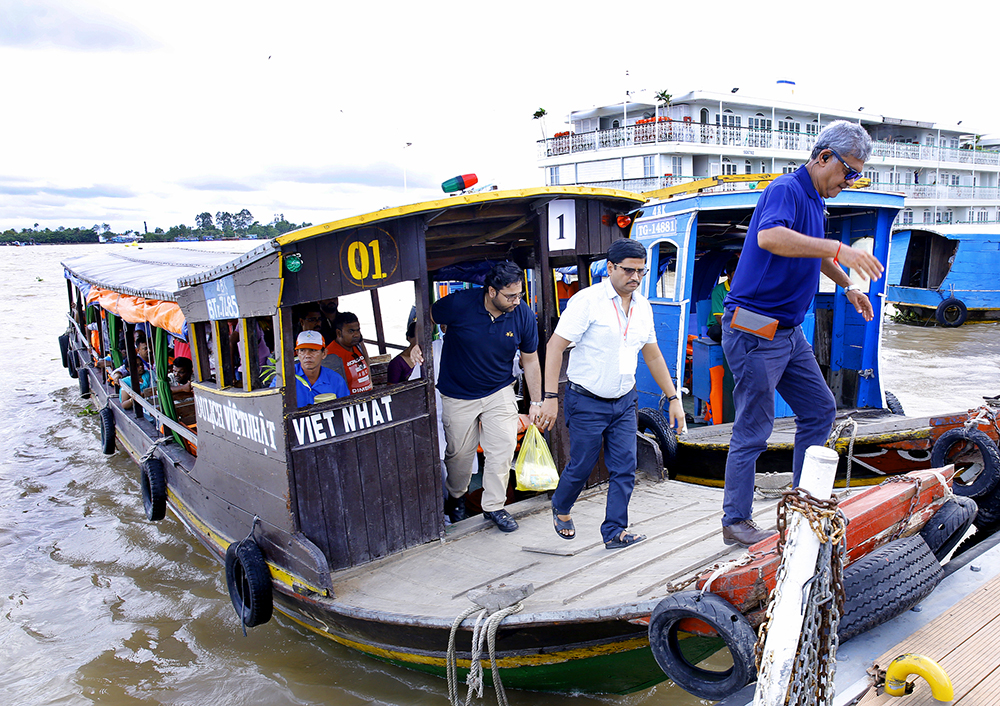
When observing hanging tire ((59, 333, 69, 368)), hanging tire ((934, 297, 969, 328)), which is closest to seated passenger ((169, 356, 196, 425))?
hanging tire ((59, 333, 69, 368))

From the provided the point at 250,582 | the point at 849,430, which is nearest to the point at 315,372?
the point at 250,582

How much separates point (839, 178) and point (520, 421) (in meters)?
2.71

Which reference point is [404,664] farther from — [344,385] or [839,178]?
[839,178]

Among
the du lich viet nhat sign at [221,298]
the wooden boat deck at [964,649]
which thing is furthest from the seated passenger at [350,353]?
the wooden boat deck at [964,649]

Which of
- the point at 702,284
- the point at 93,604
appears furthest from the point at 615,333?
the point at 702,284

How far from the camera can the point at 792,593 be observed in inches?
82.4

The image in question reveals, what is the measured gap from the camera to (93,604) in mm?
5613

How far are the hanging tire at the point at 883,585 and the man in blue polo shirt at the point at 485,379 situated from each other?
2.07 metres

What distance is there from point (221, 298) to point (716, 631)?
140 inches

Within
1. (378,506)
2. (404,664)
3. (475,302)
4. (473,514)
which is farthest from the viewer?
(473,514)

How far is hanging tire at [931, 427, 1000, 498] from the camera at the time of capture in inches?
160

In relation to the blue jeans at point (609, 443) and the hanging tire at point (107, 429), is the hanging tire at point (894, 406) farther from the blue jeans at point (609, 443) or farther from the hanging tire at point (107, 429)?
the hanging tire at point (107, 429)

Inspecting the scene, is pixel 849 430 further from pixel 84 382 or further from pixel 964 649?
pixel 84 382

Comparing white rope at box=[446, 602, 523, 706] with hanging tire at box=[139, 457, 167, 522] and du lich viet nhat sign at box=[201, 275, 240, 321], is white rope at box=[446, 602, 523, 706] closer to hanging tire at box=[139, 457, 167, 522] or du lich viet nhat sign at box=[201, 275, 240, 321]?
du lich viet nhat sign at box=[201, 275, 240, 321]
